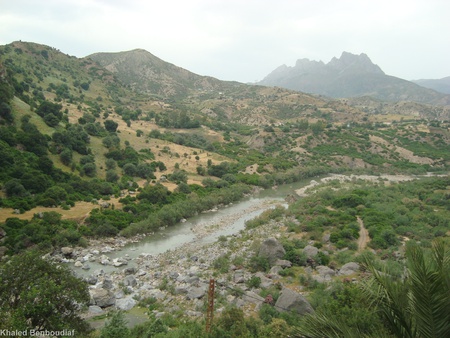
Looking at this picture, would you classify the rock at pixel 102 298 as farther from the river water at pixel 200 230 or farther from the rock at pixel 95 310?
the river water at pixel 200 230

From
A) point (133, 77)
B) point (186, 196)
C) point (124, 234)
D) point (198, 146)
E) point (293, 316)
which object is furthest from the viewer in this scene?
point (133, 77)

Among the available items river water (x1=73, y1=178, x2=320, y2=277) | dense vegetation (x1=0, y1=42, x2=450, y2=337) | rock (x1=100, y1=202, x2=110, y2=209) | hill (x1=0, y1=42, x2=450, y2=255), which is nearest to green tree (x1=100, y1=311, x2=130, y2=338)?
dense vegetation (x1=0, y1=42, x2=450, y2=337)

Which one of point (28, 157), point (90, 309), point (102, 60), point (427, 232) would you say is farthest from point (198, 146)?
point (102, 60)

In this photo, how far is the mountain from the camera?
164 meters

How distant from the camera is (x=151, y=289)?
765 inches

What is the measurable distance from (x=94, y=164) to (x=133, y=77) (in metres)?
140

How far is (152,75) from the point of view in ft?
573

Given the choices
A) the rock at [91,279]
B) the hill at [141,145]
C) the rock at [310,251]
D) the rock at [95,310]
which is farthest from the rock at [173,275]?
the hill at [141,145]

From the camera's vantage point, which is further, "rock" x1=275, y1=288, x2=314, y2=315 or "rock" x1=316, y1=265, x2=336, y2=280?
"rock" x1=316, y1=265, x2=336, y2=280

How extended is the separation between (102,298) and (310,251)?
1424 cm

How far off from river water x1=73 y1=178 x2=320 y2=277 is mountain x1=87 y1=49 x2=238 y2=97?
412 ft

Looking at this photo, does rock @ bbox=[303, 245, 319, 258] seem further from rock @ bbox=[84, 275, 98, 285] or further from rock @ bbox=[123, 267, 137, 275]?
rock @ bbox=[84, 275, 98, 285]

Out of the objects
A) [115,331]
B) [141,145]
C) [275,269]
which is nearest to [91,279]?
[115,331]

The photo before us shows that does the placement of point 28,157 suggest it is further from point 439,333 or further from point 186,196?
point 439,333
